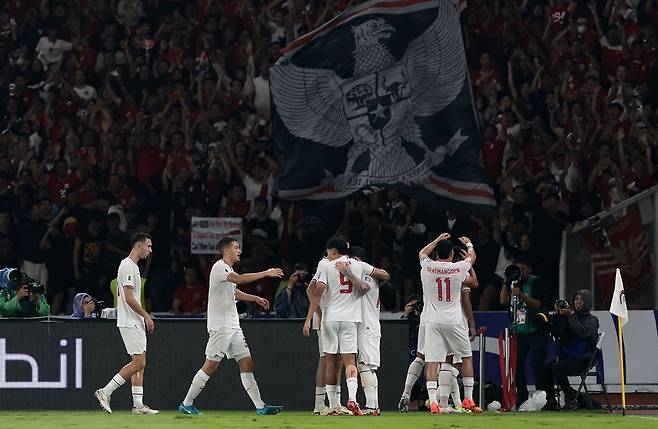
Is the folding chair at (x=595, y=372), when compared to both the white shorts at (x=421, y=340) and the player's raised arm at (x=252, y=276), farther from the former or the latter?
the player's raised arm at (x=252, y=276)

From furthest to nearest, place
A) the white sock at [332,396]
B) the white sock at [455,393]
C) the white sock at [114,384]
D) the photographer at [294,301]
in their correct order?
the photographer at [294,301] < the white sock at [455,393] < the white sock at [332,396] < the white sock at [114,384]

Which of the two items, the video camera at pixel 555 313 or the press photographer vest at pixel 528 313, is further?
the press photographer vest at pixel 528 313

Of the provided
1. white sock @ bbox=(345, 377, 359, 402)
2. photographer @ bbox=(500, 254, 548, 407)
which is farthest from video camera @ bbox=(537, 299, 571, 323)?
white sock @ bbox=(345, 377, 359, 402)

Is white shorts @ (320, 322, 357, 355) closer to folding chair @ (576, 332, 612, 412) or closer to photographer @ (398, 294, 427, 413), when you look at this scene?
photographer @ (398, 294, 427, 413)

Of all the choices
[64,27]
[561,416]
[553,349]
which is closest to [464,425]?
[561,416]

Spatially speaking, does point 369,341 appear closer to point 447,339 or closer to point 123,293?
point 447,339

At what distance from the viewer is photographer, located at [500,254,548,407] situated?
22.4 meters

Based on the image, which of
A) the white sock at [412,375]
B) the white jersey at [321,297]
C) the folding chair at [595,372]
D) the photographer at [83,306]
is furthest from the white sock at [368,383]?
the photographer at [83,306]

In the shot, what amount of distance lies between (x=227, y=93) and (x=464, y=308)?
→ 8.59 m

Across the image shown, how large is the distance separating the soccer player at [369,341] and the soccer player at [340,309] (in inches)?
7.7

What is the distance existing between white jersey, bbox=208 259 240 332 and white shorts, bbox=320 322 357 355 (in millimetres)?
1147

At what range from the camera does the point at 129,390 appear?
72.6 feet

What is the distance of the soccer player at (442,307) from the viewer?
20.7 meters

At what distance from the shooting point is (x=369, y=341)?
2067cm
